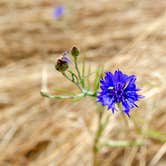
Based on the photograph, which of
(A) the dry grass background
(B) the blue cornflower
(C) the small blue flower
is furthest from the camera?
(C) the small blue flower

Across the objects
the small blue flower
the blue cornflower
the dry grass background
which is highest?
the small blue flower

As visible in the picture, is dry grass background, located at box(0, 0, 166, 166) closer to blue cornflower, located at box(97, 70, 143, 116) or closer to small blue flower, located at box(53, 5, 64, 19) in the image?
small blue flower, located at box(53, 5, 64, 19)

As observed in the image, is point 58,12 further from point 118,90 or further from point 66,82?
point 118,90

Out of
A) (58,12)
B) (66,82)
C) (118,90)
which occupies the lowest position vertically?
(118,90)

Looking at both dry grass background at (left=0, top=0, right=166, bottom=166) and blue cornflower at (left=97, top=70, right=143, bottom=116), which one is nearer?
blue cornflower at (left=97, top=70, right=143, bottom=116)

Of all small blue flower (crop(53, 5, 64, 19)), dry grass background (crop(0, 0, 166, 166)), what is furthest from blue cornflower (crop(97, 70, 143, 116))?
small blue flower (crop(53, 5, 64, 19))

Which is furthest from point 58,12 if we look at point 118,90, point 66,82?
point 118,90

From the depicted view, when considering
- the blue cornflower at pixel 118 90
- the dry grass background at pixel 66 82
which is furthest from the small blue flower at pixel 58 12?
the blue cornflower at pixel 118 90
